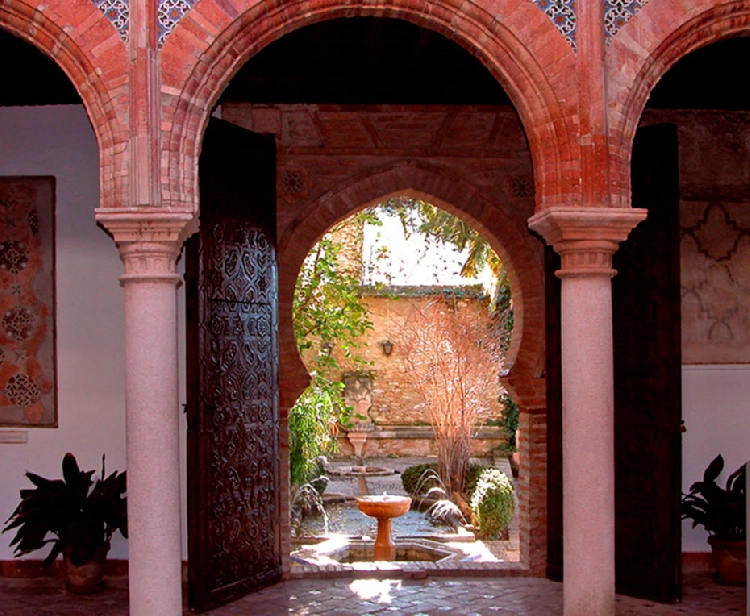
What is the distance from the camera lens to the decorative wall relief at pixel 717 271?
7980mm

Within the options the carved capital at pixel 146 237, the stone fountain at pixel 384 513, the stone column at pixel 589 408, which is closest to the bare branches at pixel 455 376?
the stone fountain at pixel 384 513

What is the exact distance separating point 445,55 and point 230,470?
3644 millimetres

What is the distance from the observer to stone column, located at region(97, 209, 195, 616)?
16.4 ft

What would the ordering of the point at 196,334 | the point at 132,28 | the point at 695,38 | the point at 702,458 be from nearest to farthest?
the point at 132,28
the point at 695,38
the point at 196,334
the point at 702,458

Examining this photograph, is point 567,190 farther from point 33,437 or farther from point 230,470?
point 33,437

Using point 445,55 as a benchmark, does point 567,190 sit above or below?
below

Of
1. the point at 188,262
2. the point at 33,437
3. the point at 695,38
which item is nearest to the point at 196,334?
the point at 188,262

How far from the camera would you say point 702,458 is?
26.0 feet

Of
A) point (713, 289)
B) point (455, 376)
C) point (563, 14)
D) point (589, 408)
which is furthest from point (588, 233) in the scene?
point (455, 376)

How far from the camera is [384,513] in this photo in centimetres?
1012

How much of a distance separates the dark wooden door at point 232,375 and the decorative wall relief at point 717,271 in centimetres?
357

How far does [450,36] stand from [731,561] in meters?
4.68

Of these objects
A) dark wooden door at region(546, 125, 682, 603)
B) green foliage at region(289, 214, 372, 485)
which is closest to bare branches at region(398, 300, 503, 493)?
green foliage at region(289, 214, 372, 485)

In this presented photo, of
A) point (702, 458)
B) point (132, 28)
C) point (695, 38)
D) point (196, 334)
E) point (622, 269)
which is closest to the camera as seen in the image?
point (132, 28)
